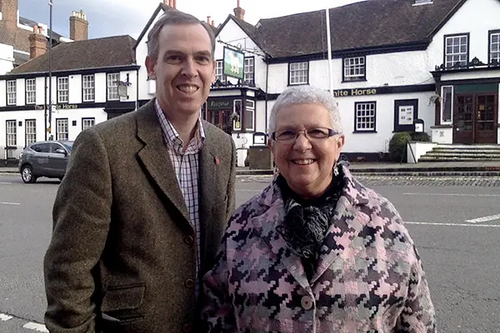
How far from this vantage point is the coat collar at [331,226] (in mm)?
1766

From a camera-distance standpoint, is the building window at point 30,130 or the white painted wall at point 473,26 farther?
the building window at point 30,130

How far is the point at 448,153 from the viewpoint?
21.2m

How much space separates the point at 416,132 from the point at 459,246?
695 inches

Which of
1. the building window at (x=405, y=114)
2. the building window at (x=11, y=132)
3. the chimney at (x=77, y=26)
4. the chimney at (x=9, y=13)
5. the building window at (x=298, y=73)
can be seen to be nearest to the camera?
the building window at (x=405, y=114)

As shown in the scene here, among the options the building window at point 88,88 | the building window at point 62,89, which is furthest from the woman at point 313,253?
the building window at point 62,89

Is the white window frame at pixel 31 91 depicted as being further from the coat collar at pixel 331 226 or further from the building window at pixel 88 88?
the coat collar at pixel 331 226

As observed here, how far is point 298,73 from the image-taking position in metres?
27.6

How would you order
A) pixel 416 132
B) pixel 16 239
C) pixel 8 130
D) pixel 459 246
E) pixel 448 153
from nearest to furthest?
pixel 459 246 → pixel 16 239 → pixel 448 153 → pixel 416 132 → pixel 8 130

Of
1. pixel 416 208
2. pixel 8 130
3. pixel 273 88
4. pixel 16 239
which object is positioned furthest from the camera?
pixel 8 130

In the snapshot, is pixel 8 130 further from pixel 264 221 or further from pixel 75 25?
pixel 264 221

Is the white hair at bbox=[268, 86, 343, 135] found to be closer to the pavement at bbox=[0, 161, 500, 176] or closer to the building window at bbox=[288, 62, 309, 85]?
the pavement at bbox=[0, 161, 500, 176]

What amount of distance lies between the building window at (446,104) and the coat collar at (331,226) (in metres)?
23.4

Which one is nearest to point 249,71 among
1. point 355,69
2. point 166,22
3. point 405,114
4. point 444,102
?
point 355,69

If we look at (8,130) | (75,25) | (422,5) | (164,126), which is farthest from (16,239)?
(75,25)
